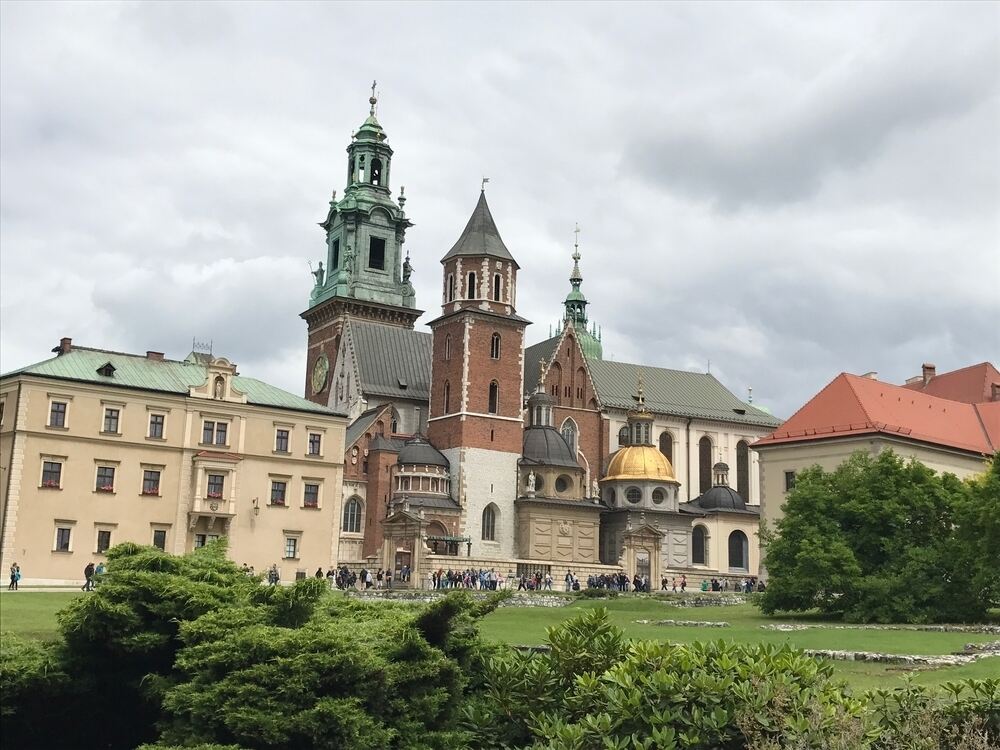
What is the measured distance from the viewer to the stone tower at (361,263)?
276 feet

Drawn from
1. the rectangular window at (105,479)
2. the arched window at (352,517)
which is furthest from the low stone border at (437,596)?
the arched window at (352,517)

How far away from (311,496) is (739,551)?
36.0 meters

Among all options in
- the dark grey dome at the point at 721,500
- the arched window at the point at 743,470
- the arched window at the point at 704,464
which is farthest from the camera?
the arched window at the point at 743,470

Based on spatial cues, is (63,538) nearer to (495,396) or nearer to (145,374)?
(145,374)

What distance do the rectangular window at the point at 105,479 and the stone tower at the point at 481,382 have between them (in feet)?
72.5

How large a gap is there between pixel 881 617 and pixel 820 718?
25.7 m

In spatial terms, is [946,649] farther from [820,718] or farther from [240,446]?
[240,446]

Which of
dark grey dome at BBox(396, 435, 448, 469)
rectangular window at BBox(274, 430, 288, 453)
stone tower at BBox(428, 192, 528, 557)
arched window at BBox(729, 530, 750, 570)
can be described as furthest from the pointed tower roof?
arched window at BBox(729, 530, 750, 570)


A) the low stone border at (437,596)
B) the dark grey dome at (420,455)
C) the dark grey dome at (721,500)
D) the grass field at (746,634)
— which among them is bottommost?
the grass field at (746,634)

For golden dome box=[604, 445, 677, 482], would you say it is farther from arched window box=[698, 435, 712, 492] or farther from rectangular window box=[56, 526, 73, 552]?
rectangular window box=[56, 526, 73, 552]

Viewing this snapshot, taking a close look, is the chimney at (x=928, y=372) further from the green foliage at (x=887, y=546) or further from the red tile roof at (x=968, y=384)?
the green foliage at (x=887, y=546)

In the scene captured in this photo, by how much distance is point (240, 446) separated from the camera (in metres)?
53.8

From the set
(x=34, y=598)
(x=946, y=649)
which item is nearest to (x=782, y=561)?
(x=946, y=649)

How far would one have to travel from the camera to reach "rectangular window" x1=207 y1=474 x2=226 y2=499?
173ft
